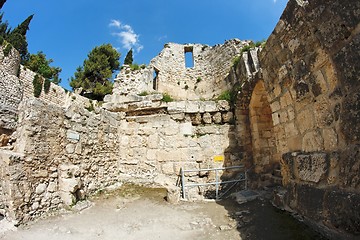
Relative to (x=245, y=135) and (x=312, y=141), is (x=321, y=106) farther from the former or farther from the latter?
(x=245, y=135)

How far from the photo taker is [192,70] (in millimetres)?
15016

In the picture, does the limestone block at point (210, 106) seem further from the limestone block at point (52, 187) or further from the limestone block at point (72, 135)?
the limestone block at point (52, 187)

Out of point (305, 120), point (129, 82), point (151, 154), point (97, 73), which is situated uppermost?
point (97, 73)

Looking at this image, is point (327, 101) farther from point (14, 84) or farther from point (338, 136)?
point (14, 84)

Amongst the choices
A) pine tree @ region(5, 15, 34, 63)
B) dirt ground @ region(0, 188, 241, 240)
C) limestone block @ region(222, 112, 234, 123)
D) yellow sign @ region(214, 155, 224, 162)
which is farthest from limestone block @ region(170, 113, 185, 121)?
pine tree @ region(5, 15, 34, 63)

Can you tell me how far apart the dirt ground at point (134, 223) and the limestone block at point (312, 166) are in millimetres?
1388

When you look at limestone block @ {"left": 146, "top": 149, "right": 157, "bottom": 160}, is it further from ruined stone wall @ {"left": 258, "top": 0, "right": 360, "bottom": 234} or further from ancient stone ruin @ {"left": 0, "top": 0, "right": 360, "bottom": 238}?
ruined stone wall @ {"left": 258, "top": 0, "right": 360, "bottom": 234}

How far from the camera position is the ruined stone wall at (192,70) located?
13.4 metres

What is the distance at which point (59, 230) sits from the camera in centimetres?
311

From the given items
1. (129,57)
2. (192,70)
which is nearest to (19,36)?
(129,57)

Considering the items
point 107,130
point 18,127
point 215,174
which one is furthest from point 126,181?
point 18,127

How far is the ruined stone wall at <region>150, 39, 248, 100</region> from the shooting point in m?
13.4

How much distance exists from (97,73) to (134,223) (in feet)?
77.1

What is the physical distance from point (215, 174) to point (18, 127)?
4541 mm
